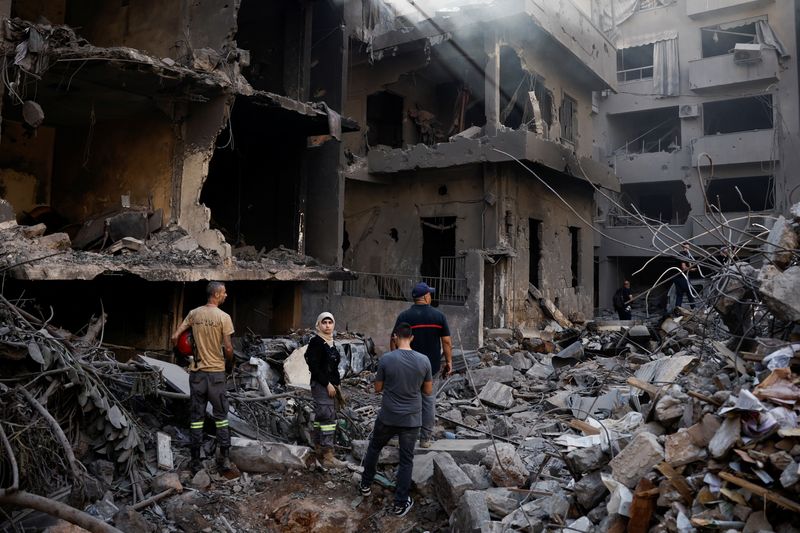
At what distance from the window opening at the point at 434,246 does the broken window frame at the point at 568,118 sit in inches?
176

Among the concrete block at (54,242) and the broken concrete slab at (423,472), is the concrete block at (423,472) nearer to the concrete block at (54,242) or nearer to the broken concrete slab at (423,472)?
the broken concrete slab at (423,472)

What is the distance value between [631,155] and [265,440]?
22.5 meters

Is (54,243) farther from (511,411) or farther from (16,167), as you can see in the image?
(511,411)

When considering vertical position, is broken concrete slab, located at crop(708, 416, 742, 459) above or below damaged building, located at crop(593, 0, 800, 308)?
below

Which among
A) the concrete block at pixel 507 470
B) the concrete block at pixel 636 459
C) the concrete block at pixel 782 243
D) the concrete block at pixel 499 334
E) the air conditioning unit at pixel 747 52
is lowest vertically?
the concrete block at pixel 507 470

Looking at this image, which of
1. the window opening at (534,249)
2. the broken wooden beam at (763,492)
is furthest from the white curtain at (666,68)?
the broken wooden beam at (763,492)

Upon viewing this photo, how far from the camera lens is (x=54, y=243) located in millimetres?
8320

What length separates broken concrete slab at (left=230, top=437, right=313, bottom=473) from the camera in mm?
6105

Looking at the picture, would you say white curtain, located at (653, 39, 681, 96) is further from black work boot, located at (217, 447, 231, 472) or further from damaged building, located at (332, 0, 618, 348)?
black work boot, located at (217, 447, 231, 472)

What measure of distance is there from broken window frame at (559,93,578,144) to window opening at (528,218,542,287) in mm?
2945

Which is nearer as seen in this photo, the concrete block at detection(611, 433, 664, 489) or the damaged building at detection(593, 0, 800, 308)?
the concrete block at detection(611, 433, 664, 489)

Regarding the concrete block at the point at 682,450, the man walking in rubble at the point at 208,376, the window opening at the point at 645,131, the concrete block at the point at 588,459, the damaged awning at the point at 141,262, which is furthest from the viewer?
the window opening at the point at 645,131

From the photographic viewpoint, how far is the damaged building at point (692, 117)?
21.6 m

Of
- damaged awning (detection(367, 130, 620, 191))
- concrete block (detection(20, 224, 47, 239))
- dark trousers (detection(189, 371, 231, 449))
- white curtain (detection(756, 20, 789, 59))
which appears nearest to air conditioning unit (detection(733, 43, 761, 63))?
white curtain (detection(756, 20, 789, 59))
